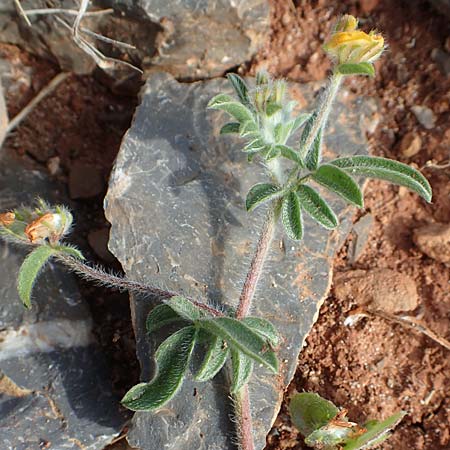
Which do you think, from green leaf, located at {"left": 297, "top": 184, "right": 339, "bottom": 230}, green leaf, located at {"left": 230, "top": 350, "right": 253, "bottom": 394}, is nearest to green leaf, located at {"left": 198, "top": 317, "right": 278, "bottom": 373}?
green leaf, located at {"left": 230, "top": 350, "right": 253, "bottom": 394}

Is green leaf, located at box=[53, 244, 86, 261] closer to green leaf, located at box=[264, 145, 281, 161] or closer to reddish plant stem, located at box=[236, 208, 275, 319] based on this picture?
reddish plant stem, located at box=[236, 208, 275, 319]

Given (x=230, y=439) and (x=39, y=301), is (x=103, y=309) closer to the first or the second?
(x=39, y=301)

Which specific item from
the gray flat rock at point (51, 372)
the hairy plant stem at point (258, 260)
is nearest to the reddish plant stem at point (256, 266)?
the hairy plant stem at point (258, 260)

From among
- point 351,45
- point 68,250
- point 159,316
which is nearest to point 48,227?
point 68,250

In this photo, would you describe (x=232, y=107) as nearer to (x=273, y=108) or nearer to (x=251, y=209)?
(x=273, y=108)

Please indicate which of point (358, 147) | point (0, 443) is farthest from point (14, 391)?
point (358, 147)

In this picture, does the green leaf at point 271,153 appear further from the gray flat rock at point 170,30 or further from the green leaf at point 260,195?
the gray flat rock at point 170,30

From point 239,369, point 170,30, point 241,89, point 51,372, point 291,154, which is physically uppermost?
point 170,30
